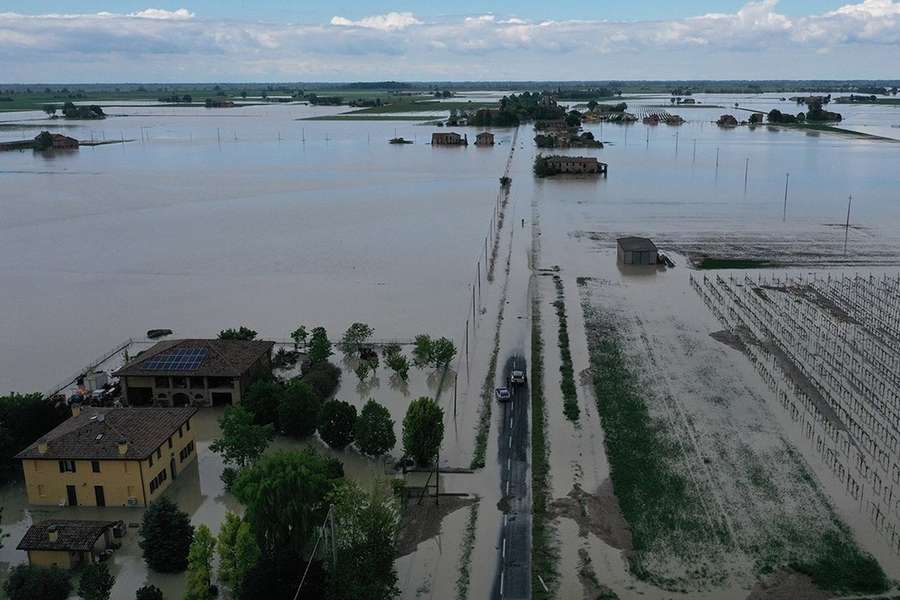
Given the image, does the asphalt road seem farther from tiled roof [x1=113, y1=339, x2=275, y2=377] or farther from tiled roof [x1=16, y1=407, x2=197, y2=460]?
tiled roof [x1=16, y1=407, x2=197, y2=460]

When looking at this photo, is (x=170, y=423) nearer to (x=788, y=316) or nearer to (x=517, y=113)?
(x=788, y=316)

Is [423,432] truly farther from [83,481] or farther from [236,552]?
[83,481]

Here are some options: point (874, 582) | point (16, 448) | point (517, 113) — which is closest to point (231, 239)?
point (16, 448)

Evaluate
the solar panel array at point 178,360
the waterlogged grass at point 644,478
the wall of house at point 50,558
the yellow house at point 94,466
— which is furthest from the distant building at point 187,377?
the waterlogged grass at point 644,478

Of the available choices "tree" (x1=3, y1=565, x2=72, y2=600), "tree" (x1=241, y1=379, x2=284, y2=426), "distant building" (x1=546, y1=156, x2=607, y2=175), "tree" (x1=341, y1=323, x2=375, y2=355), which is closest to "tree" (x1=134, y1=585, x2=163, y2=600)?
"tree" (x1=3, y1=565, x2=72, y2=600)

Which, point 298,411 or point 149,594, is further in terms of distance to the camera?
point 298,411

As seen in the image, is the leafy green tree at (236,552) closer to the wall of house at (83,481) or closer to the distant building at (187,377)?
the wall of house at (83,481)

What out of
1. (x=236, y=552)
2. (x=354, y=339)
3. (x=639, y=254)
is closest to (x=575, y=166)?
(x=639, y=254)
